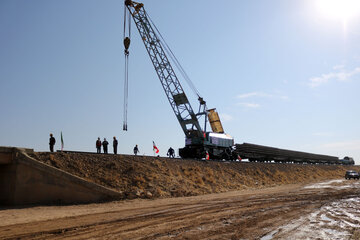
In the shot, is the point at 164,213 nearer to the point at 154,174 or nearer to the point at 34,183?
the point at 34,183

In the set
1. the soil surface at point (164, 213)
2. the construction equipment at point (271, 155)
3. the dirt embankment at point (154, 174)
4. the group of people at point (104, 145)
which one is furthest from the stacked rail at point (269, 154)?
the group of people at point (104, 145)

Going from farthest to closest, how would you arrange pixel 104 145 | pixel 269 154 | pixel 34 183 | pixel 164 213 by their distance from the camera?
pixel 269 154 < pixel 104 145 < pixel 34 183 < pixel 164 213

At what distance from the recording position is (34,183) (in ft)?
56.4

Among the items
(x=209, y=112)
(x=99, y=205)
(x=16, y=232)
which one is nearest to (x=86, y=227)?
(x=16, y=232)

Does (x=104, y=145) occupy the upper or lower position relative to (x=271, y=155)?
upper

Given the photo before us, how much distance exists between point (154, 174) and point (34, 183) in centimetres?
897

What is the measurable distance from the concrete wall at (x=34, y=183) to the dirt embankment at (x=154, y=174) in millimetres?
1478

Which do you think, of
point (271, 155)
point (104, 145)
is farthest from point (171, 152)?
point (271, 155)

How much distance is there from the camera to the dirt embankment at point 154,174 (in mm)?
19922

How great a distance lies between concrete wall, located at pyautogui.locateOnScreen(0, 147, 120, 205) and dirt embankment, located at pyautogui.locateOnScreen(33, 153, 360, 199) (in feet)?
4.85

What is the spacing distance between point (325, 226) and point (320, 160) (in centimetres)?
6619

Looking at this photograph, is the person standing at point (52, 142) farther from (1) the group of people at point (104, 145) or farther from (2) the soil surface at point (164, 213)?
(1) the group of people at point (104, 145)

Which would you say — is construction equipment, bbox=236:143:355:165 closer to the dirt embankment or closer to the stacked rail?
the stacked rail

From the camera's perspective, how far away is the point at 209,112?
44812 mm
